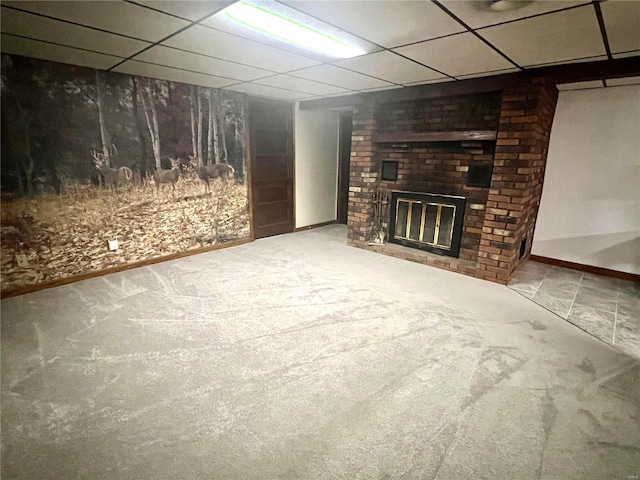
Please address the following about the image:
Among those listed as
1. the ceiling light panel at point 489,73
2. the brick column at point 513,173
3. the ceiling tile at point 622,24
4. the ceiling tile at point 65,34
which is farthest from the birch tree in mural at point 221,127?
the ceiling tile at point 622,24

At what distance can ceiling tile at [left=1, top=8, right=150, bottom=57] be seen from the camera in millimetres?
2076

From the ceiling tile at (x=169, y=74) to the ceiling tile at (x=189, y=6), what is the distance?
144 cm

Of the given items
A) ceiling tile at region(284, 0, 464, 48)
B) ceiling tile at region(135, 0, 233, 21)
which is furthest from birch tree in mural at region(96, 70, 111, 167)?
ceiling tile at region(284, 0, 464, 48)

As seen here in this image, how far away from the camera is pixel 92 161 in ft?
11.3

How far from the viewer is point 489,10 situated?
1.80m

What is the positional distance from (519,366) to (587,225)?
2.96 m

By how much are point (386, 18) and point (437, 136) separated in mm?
2316

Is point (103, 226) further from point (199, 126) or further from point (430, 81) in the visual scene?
point (430, 81)

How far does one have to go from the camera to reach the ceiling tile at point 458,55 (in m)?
2.32

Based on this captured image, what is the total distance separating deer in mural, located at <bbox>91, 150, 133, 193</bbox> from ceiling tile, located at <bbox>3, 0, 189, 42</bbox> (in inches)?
66.3

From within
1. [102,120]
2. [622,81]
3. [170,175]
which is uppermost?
[622,81]

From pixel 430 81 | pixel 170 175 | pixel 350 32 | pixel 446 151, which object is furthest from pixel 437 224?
pixel 170 175

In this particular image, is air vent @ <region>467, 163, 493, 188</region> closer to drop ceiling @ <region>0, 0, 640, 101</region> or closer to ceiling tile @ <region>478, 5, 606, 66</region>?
drop ceiling @ <region>0, 0, 640, 101</region>

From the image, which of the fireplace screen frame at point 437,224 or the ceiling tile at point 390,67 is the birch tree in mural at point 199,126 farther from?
the fireplace screen frame at point 437,224
